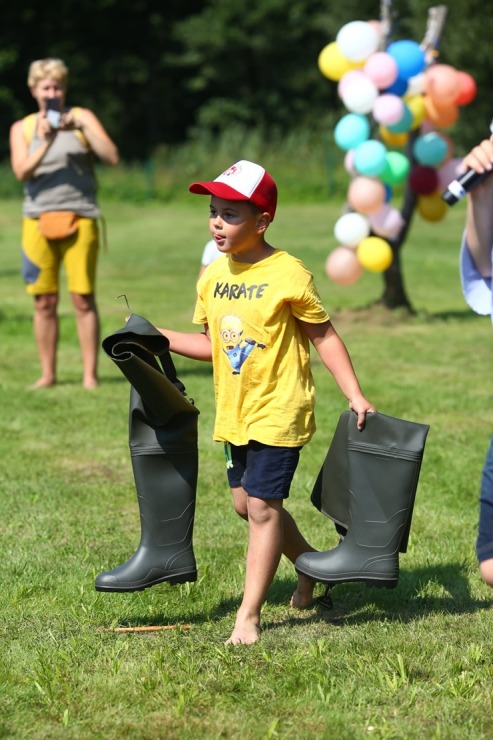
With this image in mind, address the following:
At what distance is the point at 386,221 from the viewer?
34.0 feet

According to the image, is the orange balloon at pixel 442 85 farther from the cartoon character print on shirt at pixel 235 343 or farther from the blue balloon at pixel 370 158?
the cartoon character print on shirt at pixel 235 343

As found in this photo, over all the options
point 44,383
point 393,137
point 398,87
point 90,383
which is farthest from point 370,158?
point 44,383

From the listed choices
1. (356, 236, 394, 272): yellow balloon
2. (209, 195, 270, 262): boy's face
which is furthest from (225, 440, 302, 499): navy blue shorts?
(356, 236, 394, 272): yellow balloon

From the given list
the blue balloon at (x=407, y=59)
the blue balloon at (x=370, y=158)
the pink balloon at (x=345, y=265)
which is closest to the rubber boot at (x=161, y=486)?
the blue balloon at (x=370, y=158)

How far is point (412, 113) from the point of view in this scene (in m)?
10.2

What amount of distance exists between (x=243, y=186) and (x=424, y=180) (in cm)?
682

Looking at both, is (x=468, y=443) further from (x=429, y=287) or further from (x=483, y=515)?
(x=429, y=287)

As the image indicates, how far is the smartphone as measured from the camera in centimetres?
828

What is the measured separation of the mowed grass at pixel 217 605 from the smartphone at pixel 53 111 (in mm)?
1919

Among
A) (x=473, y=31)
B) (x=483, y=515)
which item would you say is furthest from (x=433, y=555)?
(x=473, y=31)

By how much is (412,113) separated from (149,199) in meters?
23.5

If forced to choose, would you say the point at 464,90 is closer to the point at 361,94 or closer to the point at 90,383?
the point at 361,94

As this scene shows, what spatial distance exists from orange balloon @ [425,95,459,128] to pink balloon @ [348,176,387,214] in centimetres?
78

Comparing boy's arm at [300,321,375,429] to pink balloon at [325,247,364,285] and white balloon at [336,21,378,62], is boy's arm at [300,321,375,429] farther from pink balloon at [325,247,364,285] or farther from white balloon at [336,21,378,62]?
white balloon at [336,21,378,62]
